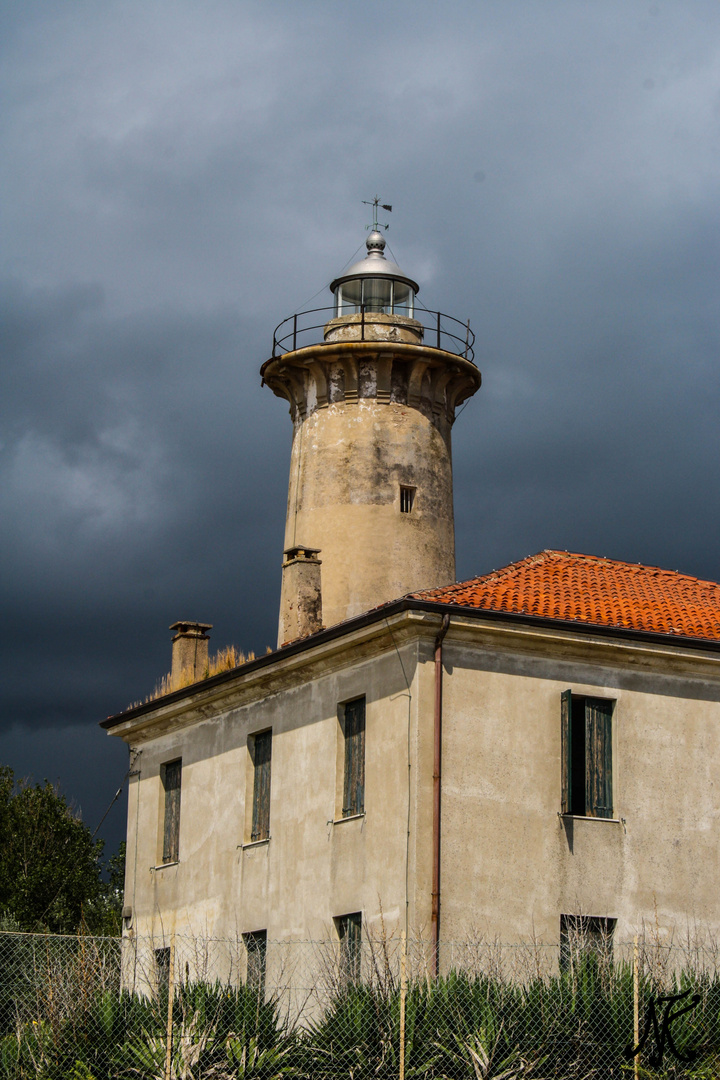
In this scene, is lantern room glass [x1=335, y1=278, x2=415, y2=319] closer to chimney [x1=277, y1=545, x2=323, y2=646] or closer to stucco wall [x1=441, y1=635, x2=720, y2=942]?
chimney [x1=277, y1=545, x2=323, y2=646]

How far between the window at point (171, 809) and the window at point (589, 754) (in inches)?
303

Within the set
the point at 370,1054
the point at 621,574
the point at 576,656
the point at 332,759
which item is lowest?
the point at 370,1054

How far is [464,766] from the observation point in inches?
733

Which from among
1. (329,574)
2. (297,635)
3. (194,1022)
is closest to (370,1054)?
(194,1022)

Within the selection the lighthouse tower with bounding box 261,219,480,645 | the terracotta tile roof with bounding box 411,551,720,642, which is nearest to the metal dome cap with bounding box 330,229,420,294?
the lighthouse tower with bounding box 261,219,480,645

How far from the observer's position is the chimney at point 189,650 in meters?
26.2

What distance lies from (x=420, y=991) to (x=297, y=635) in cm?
954

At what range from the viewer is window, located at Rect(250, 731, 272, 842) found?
21984 mm

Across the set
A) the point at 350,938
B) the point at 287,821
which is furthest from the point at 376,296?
the point at 350,938

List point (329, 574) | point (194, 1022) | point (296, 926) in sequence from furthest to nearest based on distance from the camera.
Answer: point (329, 574) < point (296, 926) < point (194, 1022)

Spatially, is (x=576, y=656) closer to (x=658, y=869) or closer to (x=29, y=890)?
(x=658, y=869)

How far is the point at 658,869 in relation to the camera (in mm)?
19328

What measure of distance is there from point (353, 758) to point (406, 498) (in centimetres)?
935

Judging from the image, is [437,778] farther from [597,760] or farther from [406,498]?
[406,498]
